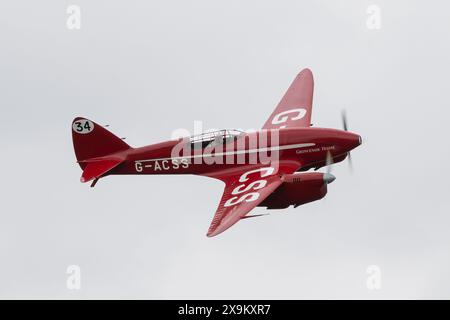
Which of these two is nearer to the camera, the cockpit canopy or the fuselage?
the fuselage

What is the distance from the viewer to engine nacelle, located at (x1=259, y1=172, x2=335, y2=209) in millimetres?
38875

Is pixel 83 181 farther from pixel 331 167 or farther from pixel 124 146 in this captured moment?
pixel 331 167

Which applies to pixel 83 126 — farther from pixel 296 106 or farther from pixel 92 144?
pixel 296 106

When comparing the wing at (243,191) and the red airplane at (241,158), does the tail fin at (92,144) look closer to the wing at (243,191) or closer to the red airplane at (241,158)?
the red airplane at (241,158)

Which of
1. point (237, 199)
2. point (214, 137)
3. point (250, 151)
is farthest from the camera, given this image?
point (214, 137)

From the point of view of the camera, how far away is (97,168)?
42125 mm

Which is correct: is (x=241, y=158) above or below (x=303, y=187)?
above

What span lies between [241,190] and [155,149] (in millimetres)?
4451

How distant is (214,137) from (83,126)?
5751 mm

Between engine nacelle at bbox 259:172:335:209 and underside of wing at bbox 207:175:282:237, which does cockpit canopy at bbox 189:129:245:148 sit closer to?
underside of wing at bbox 207:175:282:237

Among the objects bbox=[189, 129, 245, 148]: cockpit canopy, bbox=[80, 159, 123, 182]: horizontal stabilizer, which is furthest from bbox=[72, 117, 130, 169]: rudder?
bbox=[189, 129, 245, 148]: cockpit canopy

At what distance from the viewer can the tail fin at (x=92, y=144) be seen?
4241 cm

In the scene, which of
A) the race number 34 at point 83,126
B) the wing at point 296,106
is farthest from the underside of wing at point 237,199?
the race number 34 at point 83,126

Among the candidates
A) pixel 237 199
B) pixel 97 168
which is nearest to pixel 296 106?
pixel 237 199
